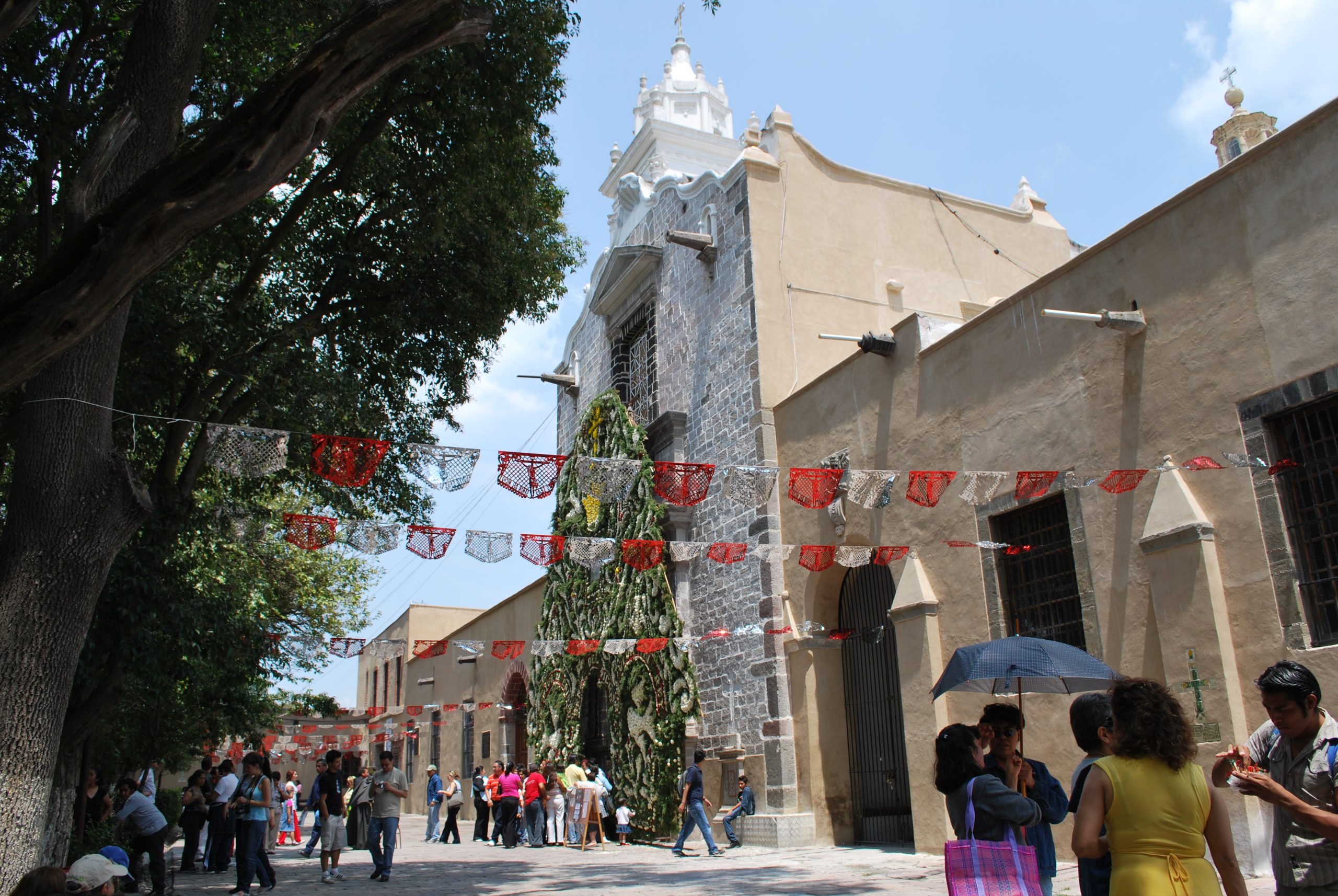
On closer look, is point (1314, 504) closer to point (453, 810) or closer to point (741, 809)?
point (741, 809)

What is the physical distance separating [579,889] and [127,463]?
17.4 feet

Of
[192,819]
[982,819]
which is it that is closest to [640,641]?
[192,819]

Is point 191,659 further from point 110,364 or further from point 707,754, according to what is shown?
point 707,754

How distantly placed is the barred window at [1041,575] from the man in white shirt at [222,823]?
9.51 meters

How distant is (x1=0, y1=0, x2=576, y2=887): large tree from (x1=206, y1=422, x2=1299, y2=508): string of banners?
A: 3.56 feet

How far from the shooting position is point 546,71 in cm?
1091

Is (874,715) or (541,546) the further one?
(874,715)

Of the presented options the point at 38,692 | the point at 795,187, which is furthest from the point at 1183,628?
the point at 795,187

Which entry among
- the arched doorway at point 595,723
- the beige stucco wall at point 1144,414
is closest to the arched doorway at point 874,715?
the beige stucco wall at point 1144,414

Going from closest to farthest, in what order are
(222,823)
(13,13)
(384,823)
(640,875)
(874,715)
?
(13,13), (640,875), (384,823), (874,715), (222,823)

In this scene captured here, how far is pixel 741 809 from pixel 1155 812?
10.7 meters

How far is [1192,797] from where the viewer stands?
3.25 meters

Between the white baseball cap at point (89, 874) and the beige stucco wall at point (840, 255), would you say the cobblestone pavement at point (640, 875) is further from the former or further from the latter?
the beige stucco wall at point (840, 255)

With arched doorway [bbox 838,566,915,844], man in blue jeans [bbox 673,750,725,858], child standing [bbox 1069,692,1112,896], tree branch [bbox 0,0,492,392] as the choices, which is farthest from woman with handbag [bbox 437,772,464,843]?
child standing [bbox 1069,692,1112,896]
